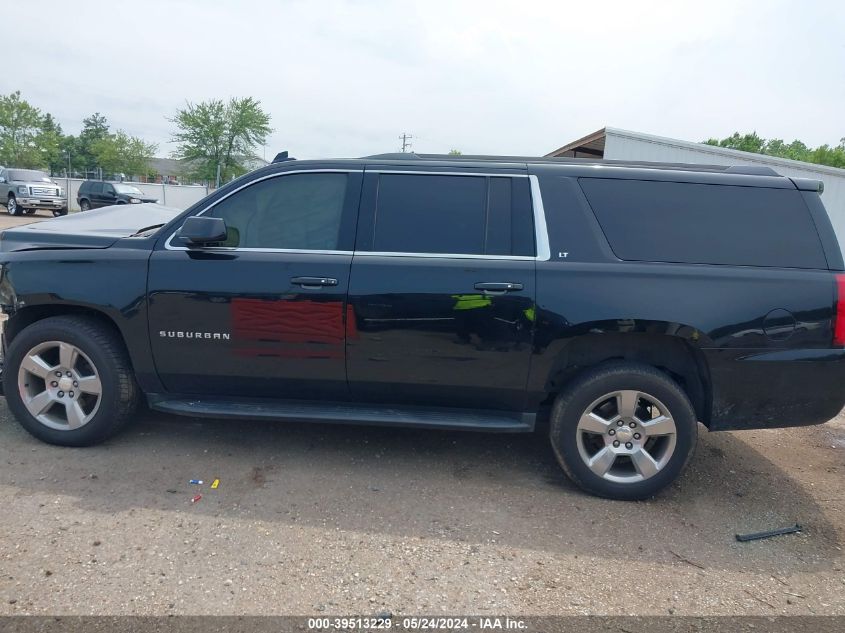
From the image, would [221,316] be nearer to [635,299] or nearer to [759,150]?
[635,299]

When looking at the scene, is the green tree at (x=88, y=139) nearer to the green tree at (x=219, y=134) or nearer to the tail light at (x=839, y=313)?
the green tree at (x=219, y=134)

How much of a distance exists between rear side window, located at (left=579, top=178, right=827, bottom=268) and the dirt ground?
4.84 ft

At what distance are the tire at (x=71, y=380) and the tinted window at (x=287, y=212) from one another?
1.04 meters

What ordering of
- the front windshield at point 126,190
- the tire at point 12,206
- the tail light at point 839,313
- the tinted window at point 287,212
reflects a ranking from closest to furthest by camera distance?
the tail light at point 839,313 → the tinted window at point 287,212 → the tire at point 12,206 → the front windshield at point 126,190

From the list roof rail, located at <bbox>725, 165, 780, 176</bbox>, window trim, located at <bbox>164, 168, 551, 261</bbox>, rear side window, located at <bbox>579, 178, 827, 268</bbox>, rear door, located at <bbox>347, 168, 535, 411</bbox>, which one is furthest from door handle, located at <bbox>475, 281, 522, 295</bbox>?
roof rail, located at <bbox>725, 165, 780, 176</bbox>

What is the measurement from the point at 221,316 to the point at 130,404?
923mm

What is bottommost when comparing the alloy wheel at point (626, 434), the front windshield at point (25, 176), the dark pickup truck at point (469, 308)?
the alloy wheel at point (626, 434)

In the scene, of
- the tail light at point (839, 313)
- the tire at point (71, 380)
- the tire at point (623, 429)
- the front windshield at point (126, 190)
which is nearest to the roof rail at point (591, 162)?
the tail light at point (839, 313)

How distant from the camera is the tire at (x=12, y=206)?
24.1 m

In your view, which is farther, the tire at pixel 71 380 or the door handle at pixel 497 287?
the tire at pixel 71 380

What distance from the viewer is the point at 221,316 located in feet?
12.2

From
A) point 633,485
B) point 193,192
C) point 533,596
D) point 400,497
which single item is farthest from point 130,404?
point 193,192

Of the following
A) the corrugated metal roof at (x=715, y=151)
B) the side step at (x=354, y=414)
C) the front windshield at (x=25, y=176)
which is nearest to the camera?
the side step at (x=354, y=414)

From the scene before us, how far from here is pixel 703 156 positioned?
14.7m
